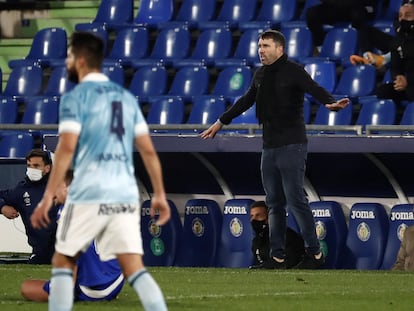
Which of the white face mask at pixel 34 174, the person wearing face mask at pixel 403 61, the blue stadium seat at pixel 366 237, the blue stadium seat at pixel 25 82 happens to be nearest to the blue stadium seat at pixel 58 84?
the blue stadium seat at pixel 25 82

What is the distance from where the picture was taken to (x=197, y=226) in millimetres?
14625

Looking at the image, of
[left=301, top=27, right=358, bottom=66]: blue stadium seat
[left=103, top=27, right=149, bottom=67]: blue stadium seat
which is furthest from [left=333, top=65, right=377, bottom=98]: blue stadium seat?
[left=103, top=27, right=149, bottom=67]: blue stadium seat

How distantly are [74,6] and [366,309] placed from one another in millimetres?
11745

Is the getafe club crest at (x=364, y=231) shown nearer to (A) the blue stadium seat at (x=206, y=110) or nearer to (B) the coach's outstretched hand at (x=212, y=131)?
(B) the coach's outstretched hand at (x=212, y=131)

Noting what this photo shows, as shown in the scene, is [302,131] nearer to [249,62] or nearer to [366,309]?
[366,309]

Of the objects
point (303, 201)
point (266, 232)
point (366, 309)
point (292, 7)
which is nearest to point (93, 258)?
point (366, 309)

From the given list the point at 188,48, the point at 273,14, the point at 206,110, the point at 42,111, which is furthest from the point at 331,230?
the point at 42,111

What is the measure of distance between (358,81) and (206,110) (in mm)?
1749

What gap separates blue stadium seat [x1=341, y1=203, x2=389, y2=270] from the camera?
1373 centimetres

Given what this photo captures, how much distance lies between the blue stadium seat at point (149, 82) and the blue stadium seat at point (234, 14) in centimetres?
95

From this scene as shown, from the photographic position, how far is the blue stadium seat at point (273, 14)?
56.1ft

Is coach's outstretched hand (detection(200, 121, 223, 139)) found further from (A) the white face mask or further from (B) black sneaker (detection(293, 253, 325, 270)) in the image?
(A) the white face mask

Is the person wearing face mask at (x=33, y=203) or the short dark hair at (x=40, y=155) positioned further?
the person wearing face mask at (x=33, y=203)

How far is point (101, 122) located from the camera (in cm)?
697
